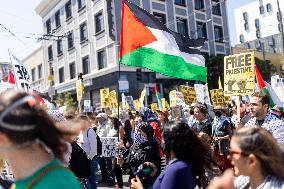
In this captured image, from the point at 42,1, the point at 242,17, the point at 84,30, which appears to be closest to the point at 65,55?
the point at 84,30

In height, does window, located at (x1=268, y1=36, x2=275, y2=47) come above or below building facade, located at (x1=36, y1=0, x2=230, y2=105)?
above

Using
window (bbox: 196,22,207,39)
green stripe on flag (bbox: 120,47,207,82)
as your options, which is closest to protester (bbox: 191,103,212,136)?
green stripe on flag (bbox: 120,47,207,82)

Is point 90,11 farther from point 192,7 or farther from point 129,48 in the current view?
point 129,48

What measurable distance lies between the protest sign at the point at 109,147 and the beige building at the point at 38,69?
32.5 meters

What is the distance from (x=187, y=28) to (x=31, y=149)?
107ft

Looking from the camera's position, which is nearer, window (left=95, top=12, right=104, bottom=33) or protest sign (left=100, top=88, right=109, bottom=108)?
protest sign (left=100, top=88, right=109, bottom=108)

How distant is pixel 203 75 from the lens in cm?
755

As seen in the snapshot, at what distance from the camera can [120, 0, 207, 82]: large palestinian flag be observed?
7070mm

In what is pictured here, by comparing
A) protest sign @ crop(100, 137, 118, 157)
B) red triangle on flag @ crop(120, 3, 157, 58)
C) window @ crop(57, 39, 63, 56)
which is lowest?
protest sign @ crop(100, 137, 118, 157)

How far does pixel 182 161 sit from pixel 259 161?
0.91m

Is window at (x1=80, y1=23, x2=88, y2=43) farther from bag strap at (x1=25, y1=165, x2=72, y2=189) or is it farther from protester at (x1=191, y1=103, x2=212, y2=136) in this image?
bag strap at (x1=25, y1=165, x2=72, y2=189)

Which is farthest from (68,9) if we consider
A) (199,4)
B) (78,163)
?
(78,163)

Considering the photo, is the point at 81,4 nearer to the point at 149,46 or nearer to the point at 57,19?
the point at 57,19

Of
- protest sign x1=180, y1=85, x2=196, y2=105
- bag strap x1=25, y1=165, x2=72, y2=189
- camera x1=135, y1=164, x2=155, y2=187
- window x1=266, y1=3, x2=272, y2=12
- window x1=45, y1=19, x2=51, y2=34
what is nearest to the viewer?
bag strap x1=25, y1=165, x2=72, y2=189
